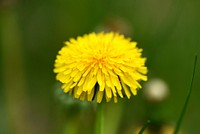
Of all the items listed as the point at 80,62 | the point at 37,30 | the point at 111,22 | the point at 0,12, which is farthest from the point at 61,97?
the point at 37,30

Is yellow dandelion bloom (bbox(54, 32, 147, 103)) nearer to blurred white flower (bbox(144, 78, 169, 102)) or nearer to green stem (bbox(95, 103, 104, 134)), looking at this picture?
green stem (bbox(95, 103, 104, 134))

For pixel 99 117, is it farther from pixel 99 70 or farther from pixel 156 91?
pixel 156 91

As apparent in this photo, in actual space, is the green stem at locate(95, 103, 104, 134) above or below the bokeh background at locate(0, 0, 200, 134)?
below

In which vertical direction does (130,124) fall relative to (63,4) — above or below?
below

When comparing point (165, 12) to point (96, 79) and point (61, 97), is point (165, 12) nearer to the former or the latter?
point (61, 97)

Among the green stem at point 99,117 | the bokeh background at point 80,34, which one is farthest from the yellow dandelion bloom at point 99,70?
the bokeh background at point 80,34

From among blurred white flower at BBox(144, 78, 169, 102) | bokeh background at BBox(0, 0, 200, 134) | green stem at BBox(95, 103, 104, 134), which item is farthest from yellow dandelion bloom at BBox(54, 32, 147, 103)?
blurred white flower at BBox(144, 78, 169, 102)
